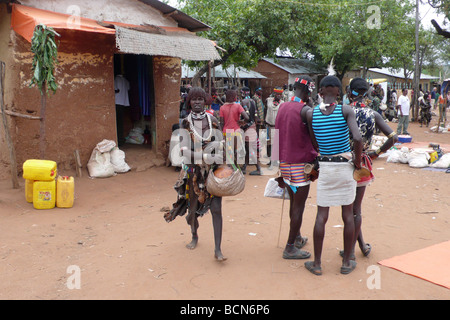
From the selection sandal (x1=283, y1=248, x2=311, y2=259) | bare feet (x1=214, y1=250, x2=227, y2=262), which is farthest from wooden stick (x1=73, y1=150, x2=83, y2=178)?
sandal (x1=283, y1=248, x2=311, y2=259)

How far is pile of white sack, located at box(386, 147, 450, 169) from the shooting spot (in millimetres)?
8906

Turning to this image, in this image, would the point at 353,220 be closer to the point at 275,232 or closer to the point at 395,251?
the point at 395,251

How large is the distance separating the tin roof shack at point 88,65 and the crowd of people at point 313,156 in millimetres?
3342

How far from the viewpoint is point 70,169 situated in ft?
24.7

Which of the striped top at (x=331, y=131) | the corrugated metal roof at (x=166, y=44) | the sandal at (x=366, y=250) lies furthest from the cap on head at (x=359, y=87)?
the corrugated metal roof at (x=166, y=44)

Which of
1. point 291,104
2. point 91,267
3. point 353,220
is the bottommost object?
point 91,267

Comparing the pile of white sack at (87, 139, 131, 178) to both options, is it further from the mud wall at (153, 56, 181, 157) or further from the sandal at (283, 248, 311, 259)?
the sandal at (283, 248, 311, 259)

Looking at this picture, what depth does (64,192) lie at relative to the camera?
5988 mm

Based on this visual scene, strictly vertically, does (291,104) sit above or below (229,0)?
below

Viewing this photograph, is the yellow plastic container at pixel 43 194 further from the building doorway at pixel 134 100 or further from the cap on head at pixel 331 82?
the cap on head at pixel 331 82

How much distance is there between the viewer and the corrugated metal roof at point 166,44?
22.1ft
